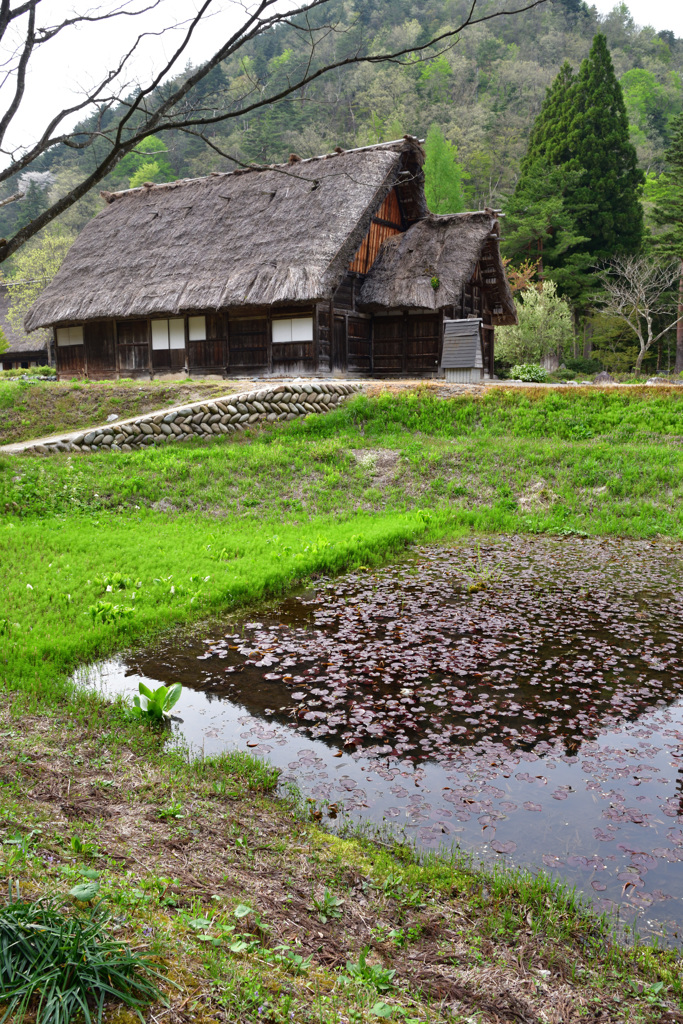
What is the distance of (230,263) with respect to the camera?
835 inches

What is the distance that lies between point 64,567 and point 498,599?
513 centimetres

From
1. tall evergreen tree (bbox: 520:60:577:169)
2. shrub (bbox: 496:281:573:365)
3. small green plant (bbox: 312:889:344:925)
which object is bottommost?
small green plant (bbox: 312:889:344:925)

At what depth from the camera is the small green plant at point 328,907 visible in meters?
3.07

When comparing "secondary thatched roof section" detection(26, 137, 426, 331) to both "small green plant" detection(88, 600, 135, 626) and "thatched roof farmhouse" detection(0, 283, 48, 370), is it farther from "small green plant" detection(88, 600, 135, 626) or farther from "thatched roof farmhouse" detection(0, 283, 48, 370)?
"small green plant" detection(88, 600, 135, 626)

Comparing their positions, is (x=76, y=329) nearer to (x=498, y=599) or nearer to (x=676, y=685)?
(x=498, y=599)

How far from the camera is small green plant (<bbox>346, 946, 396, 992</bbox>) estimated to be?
260cm

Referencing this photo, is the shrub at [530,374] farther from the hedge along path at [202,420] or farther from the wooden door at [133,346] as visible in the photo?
the wooden door at [133,346]

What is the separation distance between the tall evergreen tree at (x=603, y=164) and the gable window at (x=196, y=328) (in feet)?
70.9

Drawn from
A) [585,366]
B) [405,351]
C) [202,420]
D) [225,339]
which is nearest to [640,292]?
[585,366]

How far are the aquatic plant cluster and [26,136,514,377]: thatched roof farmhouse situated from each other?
13584mm

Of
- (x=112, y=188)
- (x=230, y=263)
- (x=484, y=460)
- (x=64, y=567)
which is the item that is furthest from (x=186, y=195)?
(x=112, y=188)

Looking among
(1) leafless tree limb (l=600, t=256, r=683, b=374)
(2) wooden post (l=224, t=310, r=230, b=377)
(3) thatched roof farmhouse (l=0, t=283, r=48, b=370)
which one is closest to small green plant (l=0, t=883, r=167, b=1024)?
(2) wooden post (l=224, t=310, r=230, b=377)

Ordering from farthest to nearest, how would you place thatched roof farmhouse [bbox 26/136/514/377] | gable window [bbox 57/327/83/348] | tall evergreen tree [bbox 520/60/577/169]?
tall evergreen tree [bbox 520/60/577/169], gable window [bbox 57/327/83/348], thatched roof farmhouse [bbox 26/136/514/377]

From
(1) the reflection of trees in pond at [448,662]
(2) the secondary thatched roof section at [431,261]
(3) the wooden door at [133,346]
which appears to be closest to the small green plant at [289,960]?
(1) the reflection of trees in pond at [448,662]
